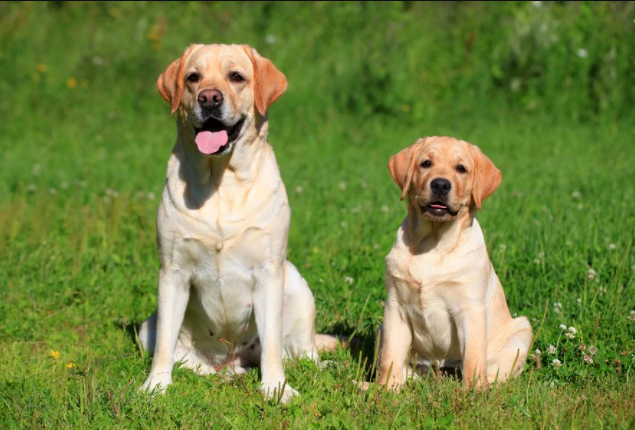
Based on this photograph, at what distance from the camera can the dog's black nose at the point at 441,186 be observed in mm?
4098

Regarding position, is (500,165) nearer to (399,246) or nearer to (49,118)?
(399,246)

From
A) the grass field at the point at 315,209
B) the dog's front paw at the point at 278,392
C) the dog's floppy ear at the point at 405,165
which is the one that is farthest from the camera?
the dog's floppy ear at the point at 405,165

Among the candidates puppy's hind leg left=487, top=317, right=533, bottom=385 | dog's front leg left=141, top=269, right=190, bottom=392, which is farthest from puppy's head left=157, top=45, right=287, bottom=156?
puppy's hind leg left=487, top=317, right=533, bottom=385

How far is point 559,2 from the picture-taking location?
12906mm

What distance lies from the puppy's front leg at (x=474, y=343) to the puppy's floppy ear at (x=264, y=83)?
1.62 meters

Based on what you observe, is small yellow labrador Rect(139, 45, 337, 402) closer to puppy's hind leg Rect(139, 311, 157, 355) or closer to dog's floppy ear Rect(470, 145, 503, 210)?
puppy's hind leg Rect(139, 311, 157, 355)

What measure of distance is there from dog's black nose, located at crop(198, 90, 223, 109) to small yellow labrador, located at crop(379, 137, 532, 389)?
1.06 m

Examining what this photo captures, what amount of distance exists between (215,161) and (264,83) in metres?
0.53

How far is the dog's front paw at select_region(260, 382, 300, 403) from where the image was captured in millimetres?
3951

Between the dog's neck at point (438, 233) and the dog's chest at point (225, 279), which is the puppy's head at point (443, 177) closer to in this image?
the dog's neck at point (438, 233)

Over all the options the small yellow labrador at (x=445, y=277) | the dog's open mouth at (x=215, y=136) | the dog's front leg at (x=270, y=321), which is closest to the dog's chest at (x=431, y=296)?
the small yellow labrador at (x=445, y=277)

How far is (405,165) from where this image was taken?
4363 millimetres

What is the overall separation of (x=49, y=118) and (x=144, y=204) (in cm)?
454

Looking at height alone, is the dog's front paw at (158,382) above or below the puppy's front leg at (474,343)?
below
